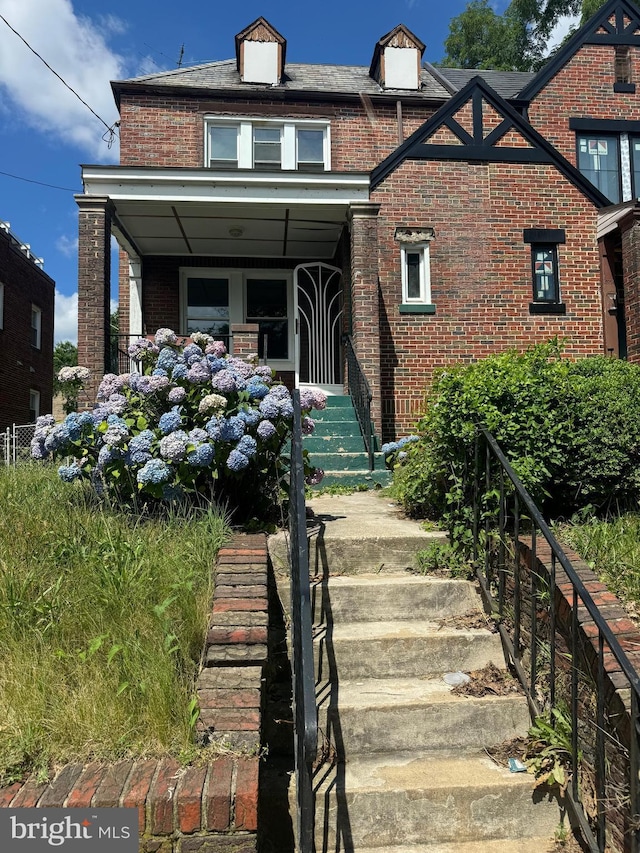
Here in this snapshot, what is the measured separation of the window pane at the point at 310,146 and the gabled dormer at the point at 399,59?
195 cm

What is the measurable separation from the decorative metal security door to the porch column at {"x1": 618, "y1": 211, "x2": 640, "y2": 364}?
4468mm

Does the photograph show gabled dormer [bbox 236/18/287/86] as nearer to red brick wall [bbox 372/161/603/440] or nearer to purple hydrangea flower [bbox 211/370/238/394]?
red brick wall [bbox 372/161/603/440]

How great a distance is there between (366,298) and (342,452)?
7.78 feet

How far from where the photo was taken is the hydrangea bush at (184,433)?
395 cm

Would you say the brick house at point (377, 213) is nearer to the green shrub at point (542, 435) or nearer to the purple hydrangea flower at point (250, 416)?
the purple hydrangea flower at point (250, 416)

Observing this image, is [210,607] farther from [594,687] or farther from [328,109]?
[328,109]

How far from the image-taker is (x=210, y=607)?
314 centimetres

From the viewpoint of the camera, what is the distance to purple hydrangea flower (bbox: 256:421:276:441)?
408cm

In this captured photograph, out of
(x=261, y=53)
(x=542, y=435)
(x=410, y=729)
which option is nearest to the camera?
(x=410, y=729)

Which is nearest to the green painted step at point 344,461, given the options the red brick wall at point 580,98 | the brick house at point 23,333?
the red brick wall at point 580,98

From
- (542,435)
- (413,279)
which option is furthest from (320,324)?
(542,435)

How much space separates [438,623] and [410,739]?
0.80 m

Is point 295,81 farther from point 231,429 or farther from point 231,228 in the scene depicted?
point 231,429

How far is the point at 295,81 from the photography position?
13.4 meters
